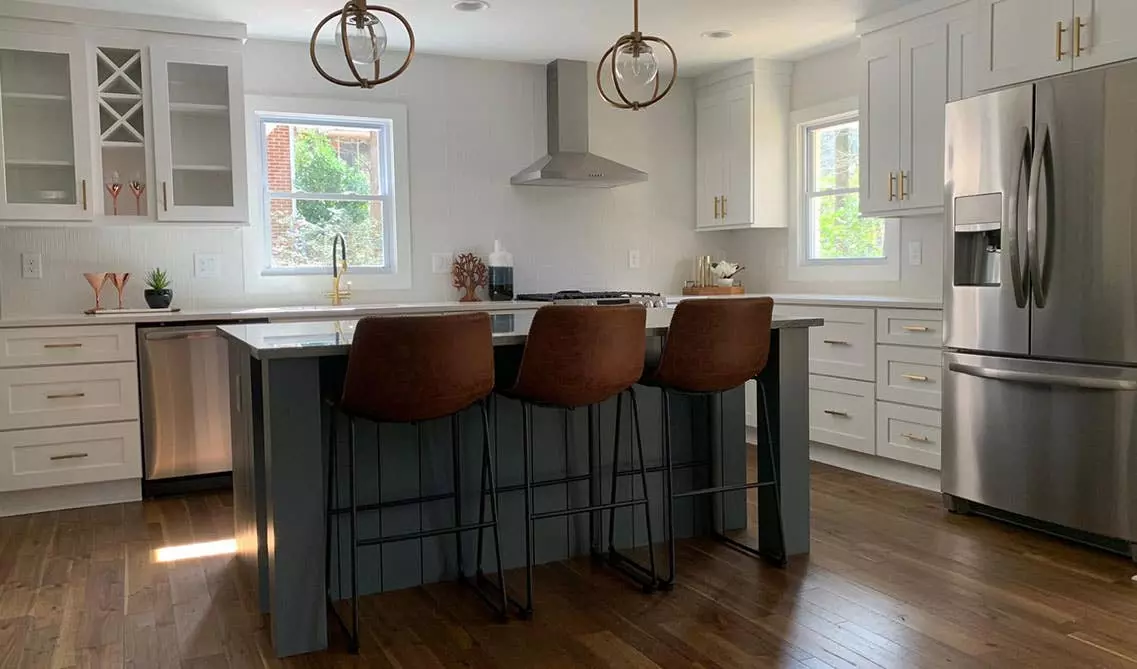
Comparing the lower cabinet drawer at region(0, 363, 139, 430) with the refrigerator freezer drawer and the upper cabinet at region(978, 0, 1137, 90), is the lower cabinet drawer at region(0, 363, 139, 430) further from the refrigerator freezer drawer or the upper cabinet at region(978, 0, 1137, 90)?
the upper cabinet at region(978, 0, 1137, 90)

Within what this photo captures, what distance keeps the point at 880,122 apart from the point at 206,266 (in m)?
3.64

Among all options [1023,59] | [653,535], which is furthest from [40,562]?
[1023,59]

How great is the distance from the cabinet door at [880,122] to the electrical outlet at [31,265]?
13.9 feet

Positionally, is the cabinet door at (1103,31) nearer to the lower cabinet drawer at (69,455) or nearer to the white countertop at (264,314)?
the white countertop at (264,314)

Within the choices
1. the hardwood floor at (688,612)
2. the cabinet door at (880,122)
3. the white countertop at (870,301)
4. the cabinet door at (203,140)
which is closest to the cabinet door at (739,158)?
the white countertop at (870,301)

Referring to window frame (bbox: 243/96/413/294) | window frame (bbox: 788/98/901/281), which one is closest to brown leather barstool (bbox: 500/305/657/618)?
window frame (bbox: 243/96/413/294)

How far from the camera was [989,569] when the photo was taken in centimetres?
314

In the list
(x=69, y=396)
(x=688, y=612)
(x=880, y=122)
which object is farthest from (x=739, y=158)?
(x=69, y=396)

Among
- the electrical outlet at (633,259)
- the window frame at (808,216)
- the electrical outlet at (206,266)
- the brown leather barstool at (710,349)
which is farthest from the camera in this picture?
the electrical outlet at (633,259)

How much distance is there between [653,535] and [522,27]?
→ 2.80m

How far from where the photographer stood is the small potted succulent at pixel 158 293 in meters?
4.52

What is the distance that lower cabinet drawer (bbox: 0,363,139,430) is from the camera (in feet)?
13.3

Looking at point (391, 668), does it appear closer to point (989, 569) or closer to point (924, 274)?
point (989, 569)

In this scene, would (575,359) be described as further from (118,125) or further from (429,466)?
(118,125)
